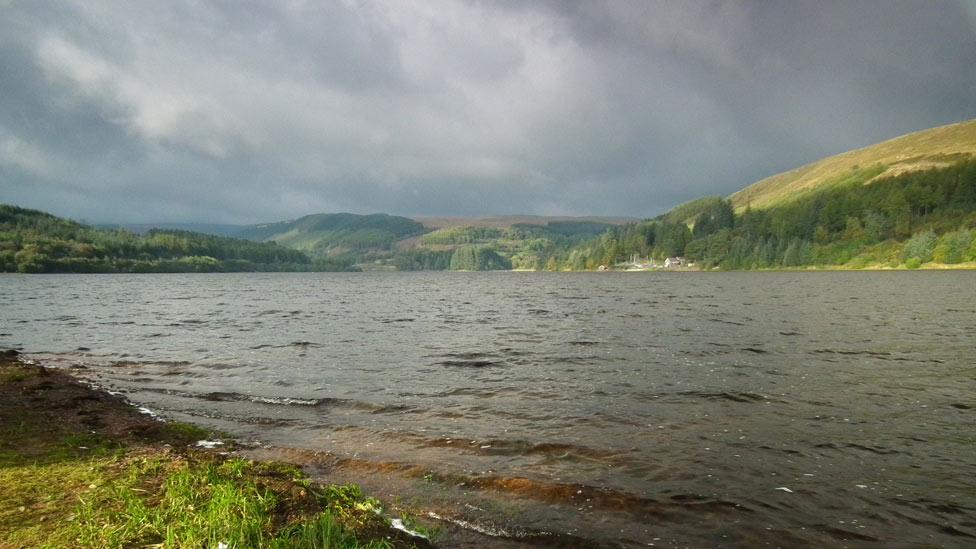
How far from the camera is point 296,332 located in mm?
43281

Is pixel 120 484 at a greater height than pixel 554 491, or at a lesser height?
greater

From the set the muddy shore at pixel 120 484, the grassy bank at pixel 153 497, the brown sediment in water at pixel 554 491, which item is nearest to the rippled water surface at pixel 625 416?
the brown sediment in water at pixel 554 491

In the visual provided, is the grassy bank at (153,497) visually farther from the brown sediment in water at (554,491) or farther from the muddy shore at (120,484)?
the brown sediment in water at (554,491)

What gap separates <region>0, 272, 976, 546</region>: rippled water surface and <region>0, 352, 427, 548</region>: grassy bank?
8.41 ft

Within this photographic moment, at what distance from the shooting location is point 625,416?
17.8 metres

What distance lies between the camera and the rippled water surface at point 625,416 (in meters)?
10.7

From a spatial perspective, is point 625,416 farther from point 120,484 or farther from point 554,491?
point 120,484

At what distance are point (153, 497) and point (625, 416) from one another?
1435 centimetres

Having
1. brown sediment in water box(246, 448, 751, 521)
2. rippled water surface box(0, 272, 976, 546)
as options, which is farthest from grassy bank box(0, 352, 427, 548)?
rippled water surface box(0, 272, 976, 546)

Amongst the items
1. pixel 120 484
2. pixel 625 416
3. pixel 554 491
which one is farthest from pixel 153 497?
pixel 625 416

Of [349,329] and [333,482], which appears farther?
[349,329]

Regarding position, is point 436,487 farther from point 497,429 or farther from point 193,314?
point 193,314

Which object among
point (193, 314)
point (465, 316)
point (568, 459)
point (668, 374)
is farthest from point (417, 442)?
point (193, 314)

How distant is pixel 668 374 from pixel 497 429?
11.8 m
